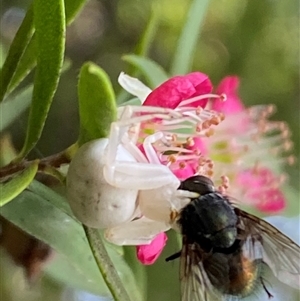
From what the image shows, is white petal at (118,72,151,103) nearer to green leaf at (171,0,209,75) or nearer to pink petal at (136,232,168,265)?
pink petal at (136,232,168,265)

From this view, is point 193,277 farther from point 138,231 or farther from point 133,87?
point 133,87

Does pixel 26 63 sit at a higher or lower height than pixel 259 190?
higher

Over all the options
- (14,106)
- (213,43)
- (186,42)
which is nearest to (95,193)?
(14,106)

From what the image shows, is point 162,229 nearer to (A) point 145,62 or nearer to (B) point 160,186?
(B) point 160,186

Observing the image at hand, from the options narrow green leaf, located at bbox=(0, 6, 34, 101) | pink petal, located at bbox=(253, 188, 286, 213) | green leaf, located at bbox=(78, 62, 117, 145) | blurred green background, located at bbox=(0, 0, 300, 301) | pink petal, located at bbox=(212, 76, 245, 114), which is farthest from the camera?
blurred green background, located at bbox=(0, 0, 300, 301)

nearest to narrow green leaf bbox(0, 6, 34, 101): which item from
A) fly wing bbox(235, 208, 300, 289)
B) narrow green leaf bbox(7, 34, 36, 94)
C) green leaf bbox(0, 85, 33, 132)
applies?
narrow green leaf bbox(7, 34, 36, 94)

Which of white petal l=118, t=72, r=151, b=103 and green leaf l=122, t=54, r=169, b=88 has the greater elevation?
white petal l=118, t=72, r=151, b=103

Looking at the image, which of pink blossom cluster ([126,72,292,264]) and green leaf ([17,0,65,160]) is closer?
green leaf ([17,0,65,160])

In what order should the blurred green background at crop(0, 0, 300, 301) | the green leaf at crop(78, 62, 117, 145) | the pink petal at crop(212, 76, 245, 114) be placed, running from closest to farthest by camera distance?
1. the green leaf at crop(78, 62, 117, 145)
2. the pink petal at crop(212, 76, 245, 114)
3. the blurred green background at crop(0, 0, 300, 301)
